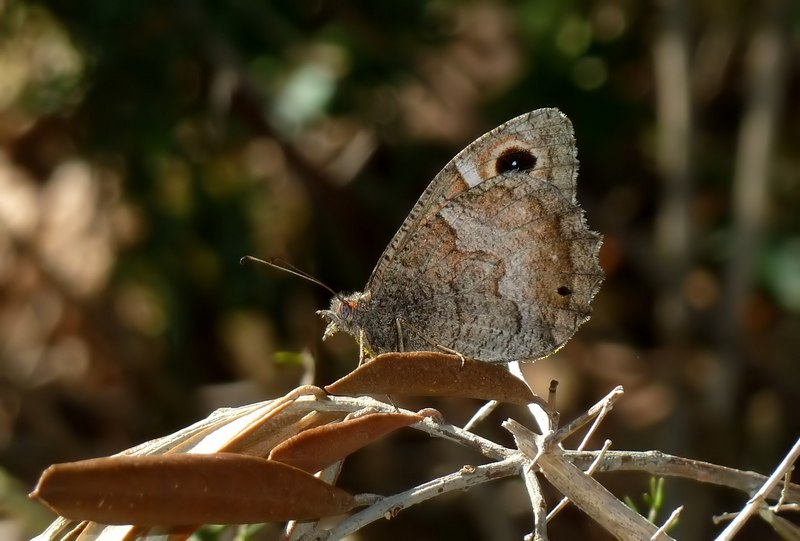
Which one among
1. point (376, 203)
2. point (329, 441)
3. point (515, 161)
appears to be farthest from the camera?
point (376, 203)

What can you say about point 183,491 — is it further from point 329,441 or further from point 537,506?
point 537,506

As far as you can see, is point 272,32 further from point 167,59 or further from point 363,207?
point 363,207

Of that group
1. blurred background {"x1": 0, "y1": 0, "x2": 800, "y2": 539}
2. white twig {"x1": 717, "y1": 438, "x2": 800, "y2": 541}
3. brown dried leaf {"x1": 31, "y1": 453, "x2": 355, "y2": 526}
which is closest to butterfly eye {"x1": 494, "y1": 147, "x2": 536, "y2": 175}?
white twig {"x1": 717, "y1": 438, "x2": 800, "y2": 541}

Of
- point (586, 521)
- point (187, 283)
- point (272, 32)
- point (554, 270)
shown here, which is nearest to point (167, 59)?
point (272, 32)

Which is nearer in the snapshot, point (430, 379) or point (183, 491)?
point (183, 491)

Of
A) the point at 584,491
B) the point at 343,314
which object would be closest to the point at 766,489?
the point at 584,491

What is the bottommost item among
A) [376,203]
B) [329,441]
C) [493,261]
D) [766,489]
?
[766,489]
